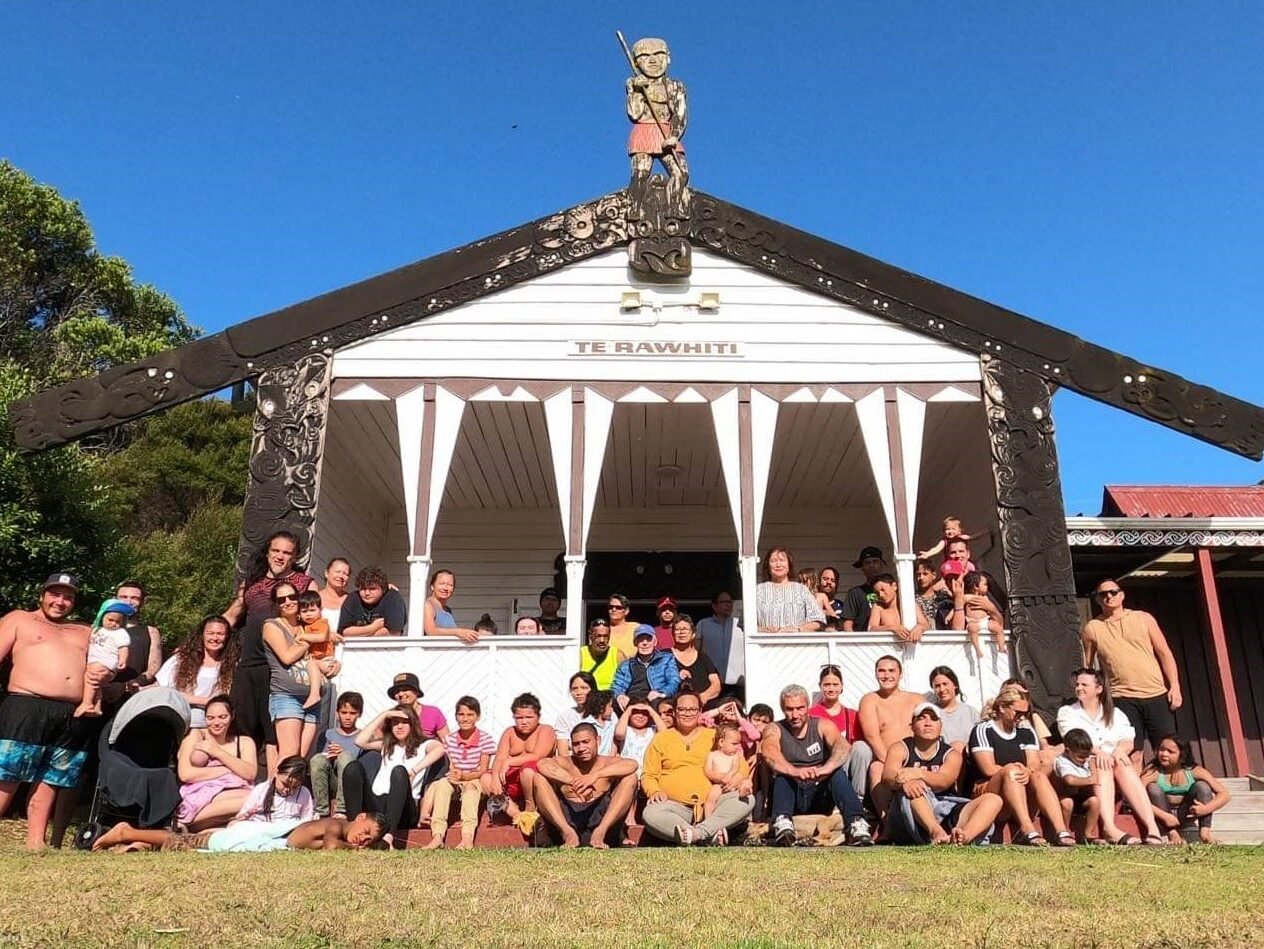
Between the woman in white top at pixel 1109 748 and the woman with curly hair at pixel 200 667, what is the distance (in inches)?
219

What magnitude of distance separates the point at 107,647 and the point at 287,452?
2291 millimetres

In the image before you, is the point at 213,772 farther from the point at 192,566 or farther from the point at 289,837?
the point at 192,566

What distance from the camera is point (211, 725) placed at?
616 cm

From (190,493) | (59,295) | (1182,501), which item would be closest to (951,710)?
(1182,501)

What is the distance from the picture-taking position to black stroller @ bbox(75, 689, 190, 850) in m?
5.78

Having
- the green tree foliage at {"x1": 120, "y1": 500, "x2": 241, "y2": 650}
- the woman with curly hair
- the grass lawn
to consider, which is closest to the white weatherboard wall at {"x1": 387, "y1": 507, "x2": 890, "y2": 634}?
the woman with curly hair

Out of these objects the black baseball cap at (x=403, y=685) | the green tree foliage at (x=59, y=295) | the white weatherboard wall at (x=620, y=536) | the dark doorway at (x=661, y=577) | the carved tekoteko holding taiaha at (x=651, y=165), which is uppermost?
the green tree foliage at (x=59, y=295)

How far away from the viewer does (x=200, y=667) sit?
6.76m

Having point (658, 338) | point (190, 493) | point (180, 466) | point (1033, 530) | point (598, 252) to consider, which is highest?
point (180, 466)

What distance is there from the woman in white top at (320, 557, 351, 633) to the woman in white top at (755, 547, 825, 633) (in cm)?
322

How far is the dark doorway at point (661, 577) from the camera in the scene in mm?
11719

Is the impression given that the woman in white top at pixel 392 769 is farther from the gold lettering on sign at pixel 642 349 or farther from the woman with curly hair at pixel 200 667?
the gold lettering on sign at pixel 642 349

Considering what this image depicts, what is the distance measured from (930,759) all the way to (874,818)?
54cm

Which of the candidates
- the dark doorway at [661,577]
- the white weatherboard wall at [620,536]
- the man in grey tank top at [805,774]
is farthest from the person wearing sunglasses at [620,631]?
the white weatherboard wall at [620,536]
